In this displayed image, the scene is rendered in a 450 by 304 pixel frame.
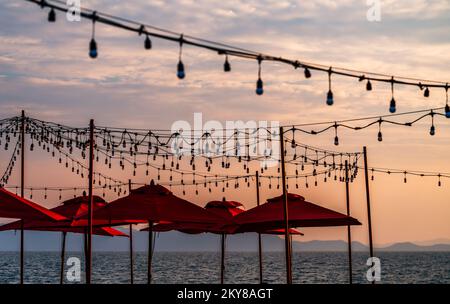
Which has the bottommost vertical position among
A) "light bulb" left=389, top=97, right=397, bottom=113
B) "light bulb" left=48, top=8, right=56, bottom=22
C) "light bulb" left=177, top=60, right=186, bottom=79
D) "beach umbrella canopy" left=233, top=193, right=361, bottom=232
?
"beach umbrella canopy" left=233, top=193, right=361, bottom=232

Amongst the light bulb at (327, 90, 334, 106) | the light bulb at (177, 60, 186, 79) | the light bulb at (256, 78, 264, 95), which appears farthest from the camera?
the light bulb at (327, 90, 334, 106)

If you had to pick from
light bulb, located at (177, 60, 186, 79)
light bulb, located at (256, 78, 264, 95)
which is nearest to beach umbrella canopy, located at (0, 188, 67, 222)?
light bulb, located at (256, 78, 264, 95)

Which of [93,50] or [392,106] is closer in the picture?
[93,50]

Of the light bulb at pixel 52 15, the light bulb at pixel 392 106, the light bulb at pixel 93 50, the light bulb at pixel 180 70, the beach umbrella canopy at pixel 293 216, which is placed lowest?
the beach umbrella canopy at pixel 293 216

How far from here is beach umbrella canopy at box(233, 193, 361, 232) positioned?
62.1ft

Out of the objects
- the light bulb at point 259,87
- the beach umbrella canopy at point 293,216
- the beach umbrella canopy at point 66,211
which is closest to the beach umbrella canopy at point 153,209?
the beach umbrella canopy at point 293,216

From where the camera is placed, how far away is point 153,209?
16984mm

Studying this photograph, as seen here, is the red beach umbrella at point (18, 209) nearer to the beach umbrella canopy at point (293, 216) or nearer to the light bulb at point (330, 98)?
the beach umbrella canopy at point (293, 216)

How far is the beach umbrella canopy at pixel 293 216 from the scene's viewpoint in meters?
18.9

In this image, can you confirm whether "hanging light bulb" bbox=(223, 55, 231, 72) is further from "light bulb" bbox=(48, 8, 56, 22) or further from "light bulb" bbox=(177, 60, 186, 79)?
"light bulb" bbox=(48, 8, 56, 22)

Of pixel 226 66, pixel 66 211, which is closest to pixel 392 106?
pixel 226 66

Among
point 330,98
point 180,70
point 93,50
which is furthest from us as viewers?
point 330,98

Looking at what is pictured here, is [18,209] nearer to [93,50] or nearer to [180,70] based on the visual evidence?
[180,70]
